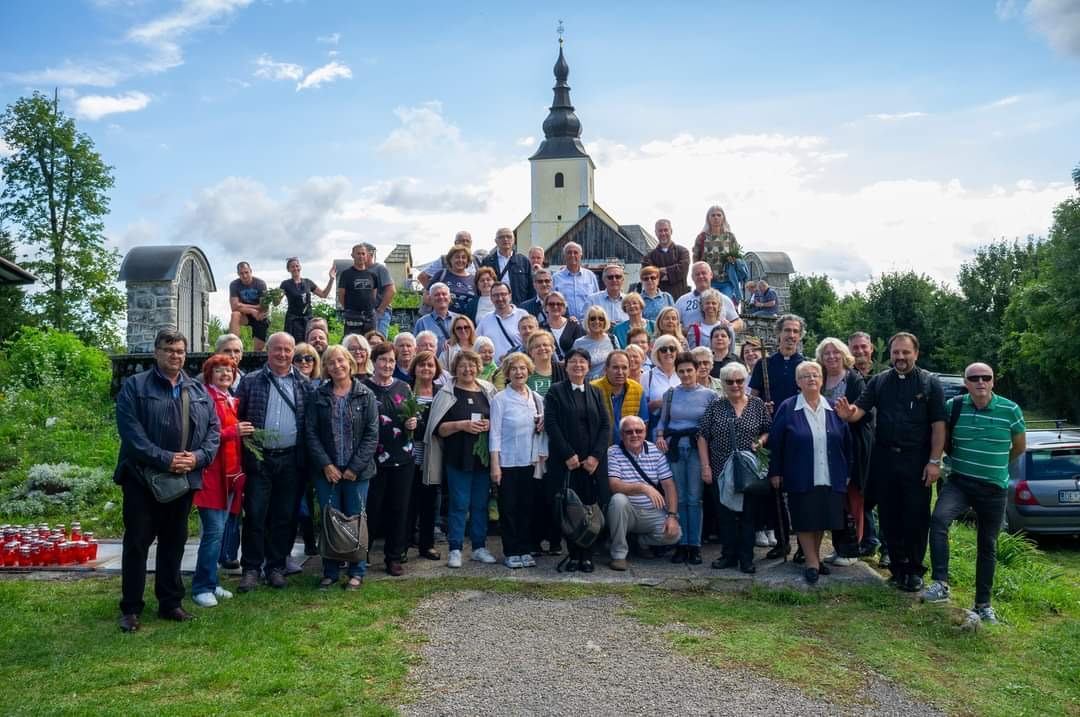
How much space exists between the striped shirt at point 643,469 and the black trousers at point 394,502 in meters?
1.62

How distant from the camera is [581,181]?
6712 centimetres

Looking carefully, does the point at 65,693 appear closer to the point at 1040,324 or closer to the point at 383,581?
the point at 383,581

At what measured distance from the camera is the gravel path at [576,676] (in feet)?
14.8

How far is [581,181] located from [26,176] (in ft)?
139

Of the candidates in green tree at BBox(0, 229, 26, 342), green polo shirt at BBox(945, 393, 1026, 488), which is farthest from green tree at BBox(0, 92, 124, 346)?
green polo shirt at BBox(945, 393, 1026, 488)

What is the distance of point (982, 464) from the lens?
6164 mm

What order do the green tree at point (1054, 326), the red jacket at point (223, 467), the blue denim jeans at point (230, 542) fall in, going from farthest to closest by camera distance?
the green tree at point (1054, 326) → the blue denim jeans at point (230, 542) → the red jacket at point (223, 467)

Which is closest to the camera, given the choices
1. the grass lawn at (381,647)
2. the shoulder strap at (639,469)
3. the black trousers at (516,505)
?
the grass lawn at (381,647)

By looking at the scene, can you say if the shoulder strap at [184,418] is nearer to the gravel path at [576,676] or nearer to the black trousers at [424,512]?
the gravel path at [576,676]

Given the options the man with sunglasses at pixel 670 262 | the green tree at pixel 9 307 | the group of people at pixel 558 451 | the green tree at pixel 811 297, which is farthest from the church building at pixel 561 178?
the group of people at pixel 558 451


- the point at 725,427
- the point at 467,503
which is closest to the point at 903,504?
the point at 725,427

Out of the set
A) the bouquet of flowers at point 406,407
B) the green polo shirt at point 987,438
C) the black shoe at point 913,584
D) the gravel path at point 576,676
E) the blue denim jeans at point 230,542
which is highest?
the bouquet of flowers at point 406,407

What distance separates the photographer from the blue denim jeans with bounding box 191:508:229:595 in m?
6.01

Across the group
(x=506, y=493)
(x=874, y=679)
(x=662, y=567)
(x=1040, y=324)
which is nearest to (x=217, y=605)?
(x=506, y=493)
